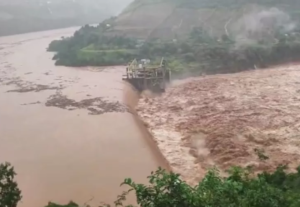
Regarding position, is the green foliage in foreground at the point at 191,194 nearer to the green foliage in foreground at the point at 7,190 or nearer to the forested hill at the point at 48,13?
the green foliage in foreground at the point at 7,190

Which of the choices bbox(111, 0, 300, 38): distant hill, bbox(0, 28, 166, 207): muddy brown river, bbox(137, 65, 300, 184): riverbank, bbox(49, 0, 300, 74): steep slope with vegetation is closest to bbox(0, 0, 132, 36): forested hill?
bbox(49, 0, 300, 74): steep slope with vegetation

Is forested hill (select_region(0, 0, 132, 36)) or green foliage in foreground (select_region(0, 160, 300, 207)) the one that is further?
forested hill (select_region(0, 0, 132, 36))

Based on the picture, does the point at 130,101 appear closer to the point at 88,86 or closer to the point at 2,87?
the point at 88,86

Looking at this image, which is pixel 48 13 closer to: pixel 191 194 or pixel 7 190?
pixel 7 190

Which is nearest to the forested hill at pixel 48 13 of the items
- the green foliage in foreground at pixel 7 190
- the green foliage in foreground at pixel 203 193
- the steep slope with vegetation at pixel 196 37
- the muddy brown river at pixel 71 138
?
the steep slope with vegetation at pixel 196 37

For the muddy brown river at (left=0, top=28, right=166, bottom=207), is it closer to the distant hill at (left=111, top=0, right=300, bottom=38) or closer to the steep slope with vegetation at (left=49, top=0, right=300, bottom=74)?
the steep slope with vegetation at (left=49, top=0, right=300, bottom=74)

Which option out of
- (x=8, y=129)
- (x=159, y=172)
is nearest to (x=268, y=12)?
(x=8, y=129)
